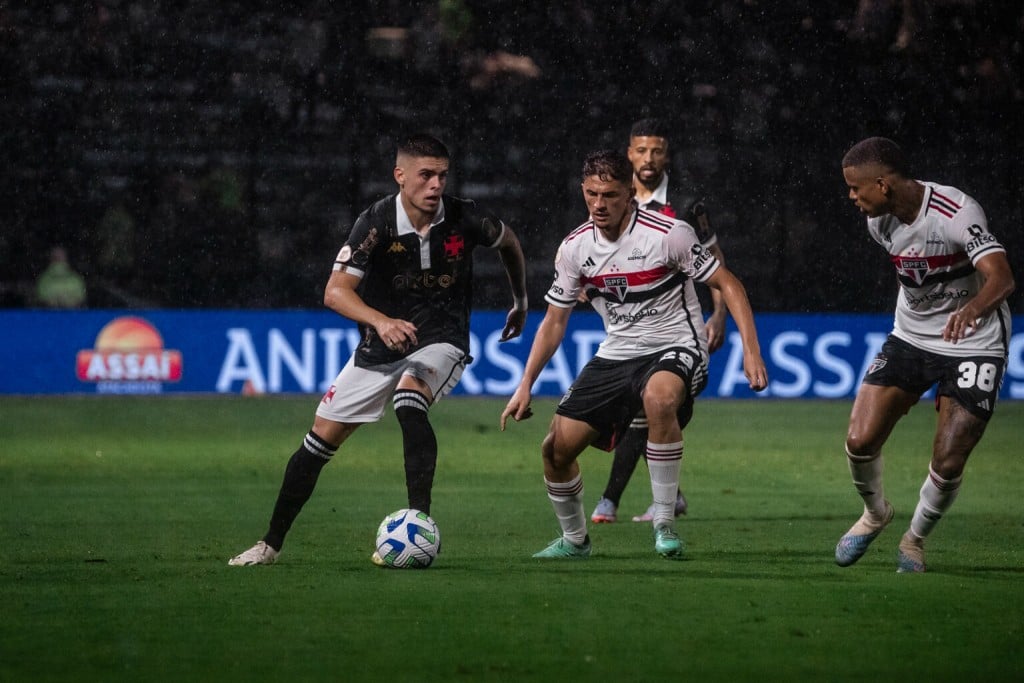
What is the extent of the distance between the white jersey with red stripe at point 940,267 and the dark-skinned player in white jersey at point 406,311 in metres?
1.81

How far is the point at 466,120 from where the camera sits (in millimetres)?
19047

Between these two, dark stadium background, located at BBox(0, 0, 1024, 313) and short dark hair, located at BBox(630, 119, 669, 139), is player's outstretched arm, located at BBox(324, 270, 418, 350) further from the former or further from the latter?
dark stadium background, located at BBox(0, 0, 1024, 313)

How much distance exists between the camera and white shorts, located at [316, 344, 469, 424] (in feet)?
22.9

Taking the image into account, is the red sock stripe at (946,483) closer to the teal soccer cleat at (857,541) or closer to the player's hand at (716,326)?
the teal soccer cleat at (857,541)

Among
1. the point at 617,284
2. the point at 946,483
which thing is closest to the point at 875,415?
the point at 946,483

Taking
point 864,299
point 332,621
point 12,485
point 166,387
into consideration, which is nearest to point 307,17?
point 166,387

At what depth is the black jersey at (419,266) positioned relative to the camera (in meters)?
7.04

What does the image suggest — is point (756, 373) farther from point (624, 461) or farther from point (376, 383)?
point (624, 461)

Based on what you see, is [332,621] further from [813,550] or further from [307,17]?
[307,17]

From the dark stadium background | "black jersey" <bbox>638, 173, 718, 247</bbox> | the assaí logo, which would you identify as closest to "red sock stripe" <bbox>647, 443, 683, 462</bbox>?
"black jersey" <bbox>638, 173, 718, 247</bbox>

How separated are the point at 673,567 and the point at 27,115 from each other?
553 inches

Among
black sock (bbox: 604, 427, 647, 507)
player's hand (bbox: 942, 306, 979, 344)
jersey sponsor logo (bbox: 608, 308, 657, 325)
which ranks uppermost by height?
player's hand (bbox: 942, 306, 979, 344)

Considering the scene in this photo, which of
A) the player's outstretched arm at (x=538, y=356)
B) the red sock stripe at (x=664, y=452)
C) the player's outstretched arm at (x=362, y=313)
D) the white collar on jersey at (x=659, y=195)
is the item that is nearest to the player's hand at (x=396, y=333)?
the player's outstretched arm at (x=362, y=313)

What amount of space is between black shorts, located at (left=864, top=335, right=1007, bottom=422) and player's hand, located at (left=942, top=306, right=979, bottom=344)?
0.28 metres
